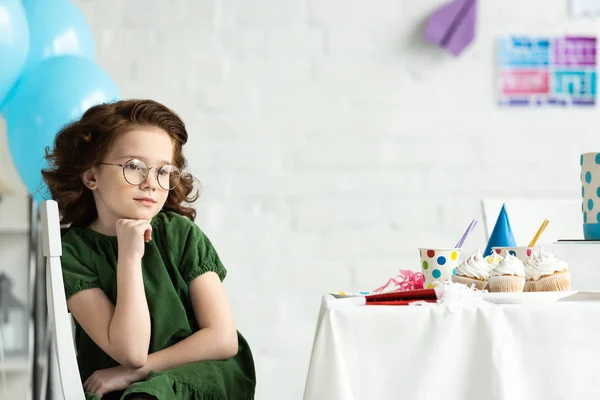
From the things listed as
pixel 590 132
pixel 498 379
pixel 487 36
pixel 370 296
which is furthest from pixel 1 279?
pixel 590 132

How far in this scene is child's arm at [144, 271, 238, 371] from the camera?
1.30 m

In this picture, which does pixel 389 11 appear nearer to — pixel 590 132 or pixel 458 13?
pixel 458 13

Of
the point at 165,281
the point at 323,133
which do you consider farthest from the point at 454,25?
the point at 165,281

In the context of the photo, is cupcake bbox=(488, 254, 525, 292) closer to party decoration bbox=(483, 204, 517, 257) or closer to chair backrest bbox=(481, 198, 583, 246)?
party decoration bbox=(483, 204, 517, 257)

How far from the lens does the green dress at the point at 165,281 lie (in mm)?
1329

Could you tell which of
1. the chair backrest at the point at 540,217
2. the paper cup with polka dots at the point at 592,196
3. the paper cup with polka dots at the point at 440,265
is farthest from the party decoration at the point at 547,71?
the paper cup with polka dots at the point at 440,265

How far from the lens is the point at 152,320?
53.1 inches

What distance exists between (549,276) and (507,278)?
3.1 inches

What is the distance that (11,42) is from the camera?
174 cm

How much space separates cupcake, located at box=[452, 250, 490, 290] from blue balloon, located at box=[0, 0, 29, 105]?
110cm

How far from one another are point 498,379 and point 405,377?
0.38 feet

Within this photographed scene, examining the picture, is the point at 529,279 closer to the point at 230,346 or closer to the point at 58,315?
the point at 230,346

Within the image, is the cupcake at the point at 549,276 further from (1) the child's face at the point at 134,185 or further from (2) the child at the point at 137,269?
(1) the child's face at the point at 134,185

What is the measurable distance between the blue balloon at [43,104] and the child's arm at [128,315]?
609 mm
